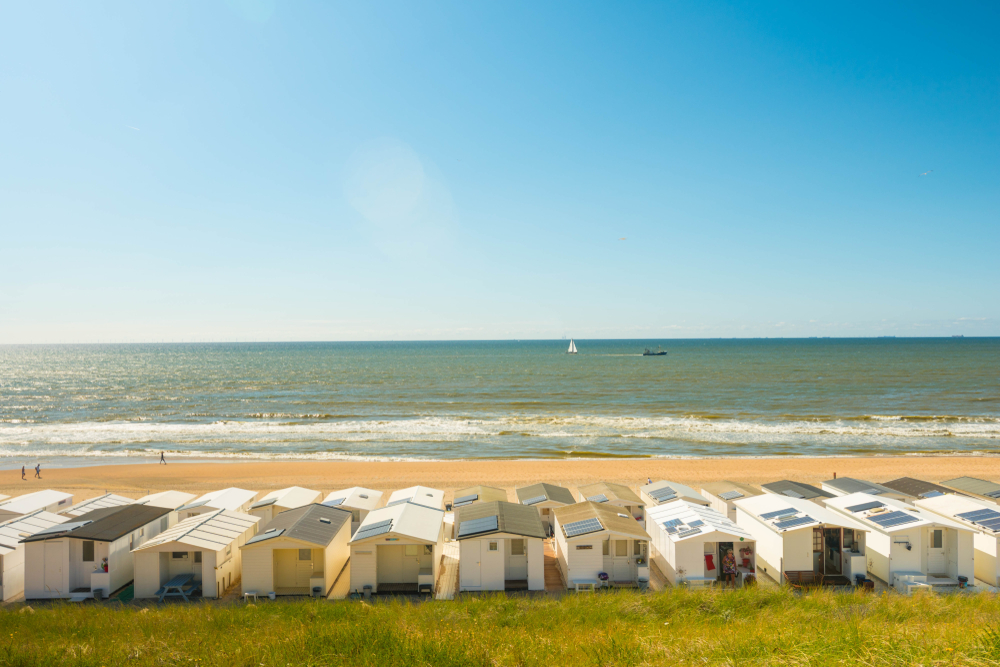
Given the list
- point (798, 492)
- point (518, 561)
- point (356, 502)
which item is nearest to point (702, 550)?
point (518, 561)

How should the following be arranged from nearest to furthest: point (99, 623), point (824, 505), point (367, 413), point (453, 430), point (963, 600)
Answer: point (99, 623), point (963, 600), point (824, 505), point (453, 430), point (367, 413)

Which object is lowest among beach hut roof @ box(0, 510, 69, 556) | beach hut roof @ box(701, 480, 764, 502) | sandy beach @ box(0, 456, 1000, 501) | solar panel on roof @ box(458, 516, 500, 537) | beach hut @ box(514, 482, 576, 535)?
sandy beach @ box(0, 456, 1000, 501)

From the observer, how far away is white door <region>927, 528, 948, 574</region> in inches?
647

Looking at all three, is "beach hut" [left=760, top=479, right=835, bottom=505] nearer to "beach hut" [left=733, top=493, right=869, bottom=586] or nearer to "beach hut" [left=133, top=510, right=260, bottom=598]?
"beach hut" [left=733, top=493, right=869, bottom=586]

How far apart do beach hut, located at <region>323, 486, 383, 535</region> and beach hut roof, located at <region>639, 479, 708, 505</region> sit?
1135 centimetres

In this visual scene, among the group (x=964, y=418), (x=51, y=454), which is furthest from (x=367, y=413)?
(x=964, y=418)

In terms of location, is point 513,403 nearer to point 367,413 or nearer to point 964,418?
point 367,413

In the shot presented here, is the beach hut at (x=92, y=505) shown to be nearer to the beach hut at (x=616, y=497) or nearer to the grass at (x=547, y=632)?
the grass at (x=547, y=632)

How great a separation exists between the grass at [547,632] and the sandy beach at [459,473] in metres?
15.9

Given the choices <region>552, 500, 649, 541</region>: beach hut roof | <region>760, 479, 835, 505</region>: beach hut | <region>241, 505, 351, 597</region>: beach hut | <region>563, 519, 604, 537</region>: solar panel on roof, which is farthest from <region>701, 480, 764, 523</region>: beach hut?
<region>241, 505, 351, 597</region>: beach hut

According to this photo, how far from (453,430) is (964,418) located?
4666cm

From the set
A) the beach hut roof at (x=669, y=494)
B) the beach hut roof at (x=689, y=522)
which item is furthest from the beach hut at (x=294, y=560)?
the beach hut roof at (x=669, y=494)

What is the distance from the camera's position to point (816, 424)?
4956 cm

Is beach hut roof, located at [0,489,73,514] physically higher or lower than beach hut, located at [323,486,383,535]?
higher
